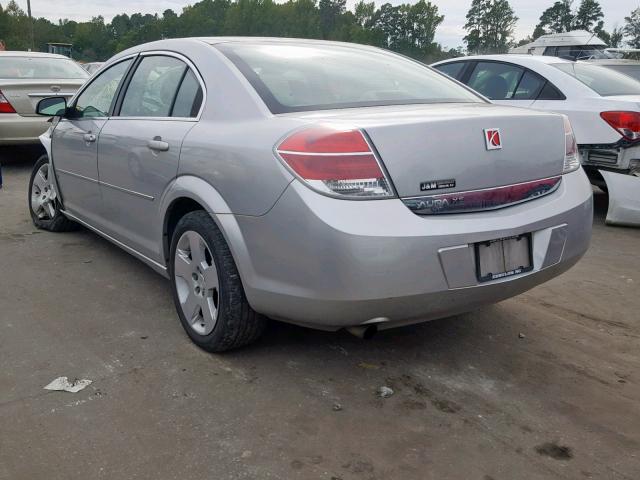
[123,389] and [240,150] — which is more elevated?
[240,150]

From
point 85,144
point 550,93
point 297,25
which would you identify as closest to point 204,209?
point 85,144

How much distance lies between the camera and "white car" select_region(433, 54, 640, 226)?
18.9 feet

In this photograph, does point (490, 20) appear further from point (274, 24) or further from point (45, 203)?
point (45, 203)

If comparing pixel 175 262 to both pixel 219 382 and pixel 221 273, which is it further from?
pixel 219 382

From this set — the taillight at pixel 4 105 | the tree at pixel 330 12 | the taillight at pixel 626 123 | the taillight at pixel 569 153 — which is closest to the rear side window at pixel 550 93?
the taillight at pixel 626 123

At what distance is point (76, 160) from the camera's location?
444cm

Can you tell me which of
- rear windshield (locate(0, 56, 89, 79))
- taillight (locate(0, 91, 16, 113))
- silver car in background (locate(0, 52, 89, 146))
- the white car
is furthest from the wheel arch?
rear windshield (locate(0, 56, 89, 79))

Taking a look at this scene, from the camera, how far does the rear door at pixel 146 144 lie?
10.8ft

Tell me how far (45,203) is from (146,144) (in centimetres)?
240

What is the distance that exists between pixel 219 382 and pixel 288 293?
594mm

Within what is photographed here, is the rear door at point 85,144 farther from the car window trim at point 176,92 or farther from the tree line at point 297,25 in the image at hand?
the tree line at point 297,25

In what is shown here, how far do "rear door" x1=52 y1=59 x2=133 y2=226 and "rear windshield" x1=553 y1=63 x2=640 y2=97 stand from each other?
454cm

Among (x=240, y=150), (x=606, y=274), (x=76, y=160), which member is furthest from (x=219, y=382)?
(x=606, y=274)

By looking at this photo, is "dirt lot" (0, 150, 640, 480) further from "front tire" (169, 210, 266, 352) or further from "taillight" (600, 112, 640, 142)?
"taillight" (600, 112, 640, 142)
